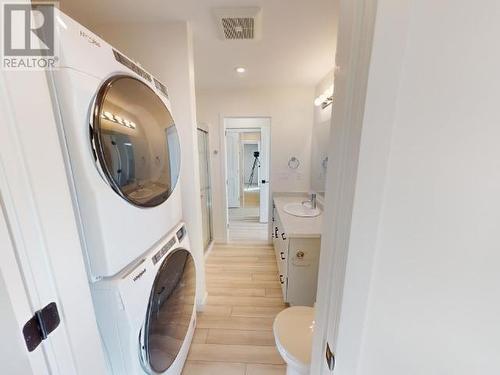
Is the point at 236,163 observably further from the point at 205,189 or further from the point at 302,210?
the point at 302,210

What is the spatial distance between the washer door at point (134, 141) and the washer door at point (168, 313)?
0.38m

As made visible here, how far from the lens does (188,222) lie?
1729 mm

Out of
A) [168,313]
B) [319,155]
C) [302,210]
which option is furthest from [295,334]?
[319,155]

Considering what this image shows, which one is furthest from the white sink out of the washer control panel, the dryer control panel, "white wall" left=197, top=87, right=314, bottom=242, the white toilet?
the washer control panel

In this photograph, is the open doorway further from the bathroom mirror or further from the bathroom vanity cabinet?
the bathroom vanity cabinet

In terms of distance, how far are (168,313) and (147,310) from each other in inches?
10.3

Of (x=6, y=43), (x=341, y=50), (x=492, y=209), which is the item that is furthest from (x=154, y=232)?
(x=492, y=209)

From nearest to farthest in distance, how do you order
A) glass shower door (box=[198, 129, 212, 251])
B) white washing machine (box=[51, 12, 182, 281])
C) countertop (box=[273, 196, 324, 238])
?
white washing machine (box=[51, 12, 182, 281])
countertop (box=[273, 196, 324, 238])
glass shower door (box=[198, 129, 212, 251])

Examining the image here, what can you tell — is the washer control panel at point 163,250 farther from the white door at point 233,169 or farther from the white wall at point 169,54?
the white door at point 233,169

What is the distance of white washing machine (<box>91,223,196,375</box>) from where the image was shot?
2.53 ft

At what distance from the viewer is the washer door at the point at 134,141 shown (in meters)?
0.73

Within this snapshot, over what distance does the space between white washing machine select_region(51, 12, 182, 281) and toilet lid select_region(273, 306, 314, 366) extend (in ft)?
2.77

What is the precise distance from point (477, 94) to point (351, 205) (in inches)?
13.5

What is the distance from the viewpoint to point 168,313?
1.10 metres
